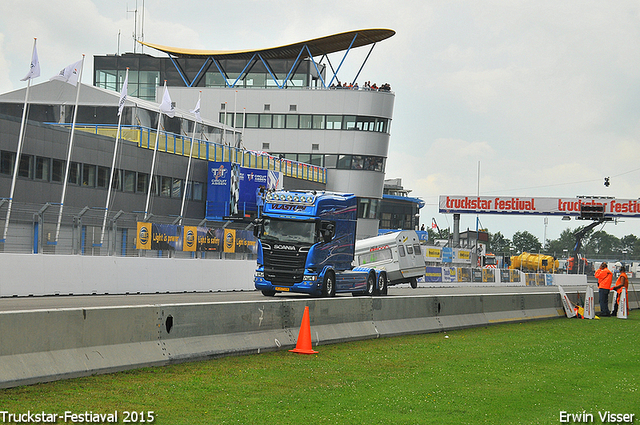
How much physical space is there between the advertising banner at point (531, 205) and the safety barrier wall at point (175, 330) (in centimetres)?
5791

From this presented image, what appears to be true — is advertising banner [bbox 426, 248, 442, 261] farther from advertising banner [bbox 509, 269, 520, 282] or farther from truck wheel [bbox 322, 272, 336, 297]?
truck wheel [bbox 322, 272, 336, 297]

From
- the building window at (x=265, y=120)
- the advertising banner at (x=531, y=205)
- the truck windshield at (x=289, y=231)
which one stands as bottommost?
the truck windshield at (x=289, y=231)

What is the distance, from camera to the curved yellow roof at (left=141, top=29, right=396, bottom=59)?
7138 centimetres

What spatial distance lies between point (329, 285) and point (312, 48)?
163ft

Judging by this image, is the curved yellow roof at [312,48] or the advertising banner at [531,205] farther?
the advertising banner at [531,205]

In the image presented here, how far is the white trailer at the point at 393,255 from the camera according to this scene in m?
37.8

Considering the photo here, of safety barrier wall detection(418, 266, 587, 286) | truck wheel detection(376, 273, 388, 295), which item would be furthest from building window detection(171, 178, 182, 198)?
truck wheel detection(376, 273, 388, 295)

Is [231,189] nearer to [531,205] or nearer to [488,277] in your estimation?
[488,277]

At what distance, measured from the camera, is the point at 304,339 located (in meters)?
12.7

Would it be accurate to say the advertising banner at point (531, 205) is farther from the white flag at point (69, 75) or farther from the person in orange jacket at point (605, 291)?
the person in orange jacket at point (605, 291)

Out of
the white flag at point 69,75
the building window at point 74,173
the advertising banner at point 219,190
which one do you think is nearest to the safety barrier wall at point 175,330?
the white flag at point 69,75

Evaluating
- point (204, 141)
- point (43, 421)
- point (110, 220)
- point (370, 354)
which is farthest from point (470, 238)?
point (43, 421)

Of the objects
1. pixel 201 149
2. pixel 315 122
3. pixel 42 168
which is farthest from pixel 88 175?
pixel 315 122

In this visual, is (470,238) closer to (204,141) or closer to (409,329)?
(204,141)
